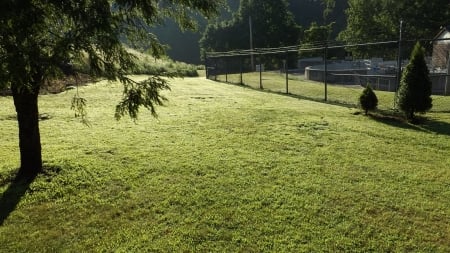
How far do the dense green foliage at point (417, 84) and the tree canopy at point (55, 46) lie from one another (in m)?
7.23

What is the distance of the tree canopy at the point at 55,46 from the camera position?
10.6ft

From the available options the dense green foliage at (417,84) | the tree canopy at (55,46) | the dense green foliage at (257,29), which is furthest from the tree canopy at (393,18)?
the tree canopy at (55,46)

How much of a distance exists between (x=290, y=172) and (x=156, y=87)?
8.95 ft

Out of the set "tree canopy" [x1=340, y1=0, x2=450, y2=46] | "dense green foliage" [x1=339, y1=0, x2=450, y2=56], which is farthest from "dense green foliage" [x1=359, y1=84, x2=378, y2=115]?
"tree canopy" [x1=340, y1=0, x2=450, y2=46]

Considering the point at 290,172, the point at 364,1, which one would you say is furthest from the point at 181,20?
the point at 364,1

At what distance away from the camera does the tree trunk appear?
5035mm

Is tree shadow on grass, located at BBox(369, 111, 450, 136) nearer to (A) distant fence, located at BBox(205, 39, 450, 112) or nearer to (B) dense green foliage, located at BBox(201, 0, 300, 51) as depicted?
(A) distant fence, located at BBox(205, 39, 450, 112)

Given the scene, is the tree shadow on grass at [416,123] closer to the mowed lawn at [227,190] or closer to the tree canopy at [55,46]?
the mowed lawn at [227,190]

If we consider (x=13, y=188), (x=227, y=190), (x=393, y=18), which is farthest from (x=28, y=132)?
(x=393, y=18)

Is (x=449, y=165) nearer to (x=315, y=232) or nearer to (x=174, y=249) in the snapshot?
(x=315, y=232)

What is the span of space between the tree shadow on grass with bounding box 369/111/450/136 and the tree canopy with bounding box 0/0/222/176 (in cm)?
707

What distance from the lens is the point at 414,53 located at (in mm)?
10016

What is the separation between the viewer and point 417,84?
33.2ft

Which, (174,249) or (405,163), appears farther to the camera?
(405,163)
